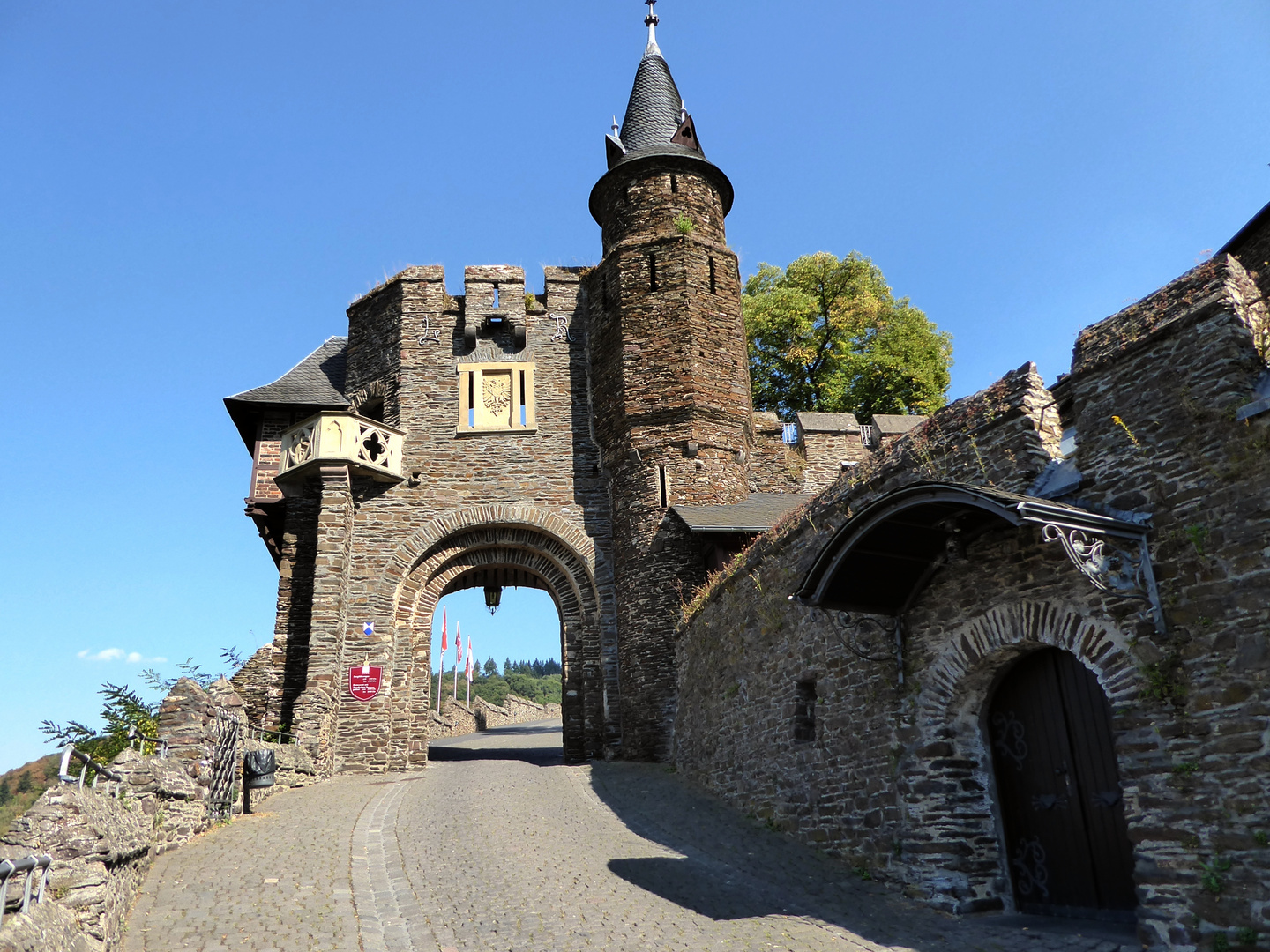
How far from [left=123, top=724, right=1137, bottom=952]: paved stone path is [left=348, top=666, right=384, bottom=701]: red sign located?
5149 mm

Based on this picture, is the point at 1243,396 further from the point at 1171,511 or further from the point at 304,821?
the point at 304,821

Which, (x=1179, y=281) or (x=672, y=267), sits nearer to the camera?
(x=1179, y=281)

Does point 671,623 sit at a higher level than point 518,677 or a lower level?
lower

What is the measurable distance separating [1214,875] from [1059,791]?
156 centimetres

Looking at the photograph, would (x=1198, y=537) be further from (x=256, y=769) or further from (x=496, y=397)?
(x=496, y=397)

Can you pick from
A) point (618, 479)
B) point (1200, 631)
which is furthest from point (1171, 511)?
point (618, 479)

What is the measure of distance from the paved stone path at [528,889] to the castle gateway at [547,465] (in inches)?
212

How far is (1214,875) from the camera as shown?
541 centimetres

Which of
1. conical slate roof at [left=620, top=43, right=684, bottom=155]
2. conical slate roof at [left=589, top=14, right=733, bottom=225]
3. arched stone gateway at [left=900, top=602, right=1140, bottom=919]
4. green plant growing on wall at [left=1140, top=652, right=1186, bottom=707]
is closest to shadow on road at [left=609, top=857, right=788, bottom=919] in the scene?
arched stone gateway at [left=900, top=602, right=1140, bottom=919]

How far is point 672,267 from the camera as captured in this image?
1991 centimetres

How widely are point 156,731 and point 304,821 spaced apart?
6.83ft

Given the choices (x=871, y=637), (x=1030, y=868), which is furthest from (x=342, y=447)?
(x=1030, y=868)

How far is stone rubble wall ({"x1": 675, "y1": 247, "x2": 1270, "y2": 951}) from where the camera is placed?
18.1 feet

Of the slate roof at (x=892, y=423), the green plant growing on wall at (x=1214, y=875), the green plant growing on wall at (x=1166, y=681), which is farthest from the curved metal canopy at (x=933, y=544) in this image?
Answer: the slate roof at (x=892, y=423)
